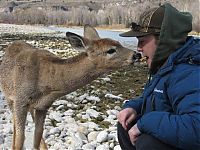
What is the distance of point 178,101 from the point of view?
3.36m

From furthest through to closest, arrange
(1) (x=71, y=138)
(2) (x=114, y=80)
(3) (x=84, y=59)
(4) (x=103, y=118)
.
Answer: (2) (x=114, y=80), (4) (x=103, y=118), (1) (x=71, y=138), (3) (x=84, y=59)

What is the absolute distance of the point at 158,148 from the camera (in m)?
3.52

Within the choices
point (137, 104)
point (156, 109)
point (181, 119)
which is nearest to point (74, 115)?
point (137, 104)

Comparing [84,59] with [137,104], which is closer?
[137,104]

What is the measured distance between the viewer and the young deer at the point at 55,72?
5910 mm

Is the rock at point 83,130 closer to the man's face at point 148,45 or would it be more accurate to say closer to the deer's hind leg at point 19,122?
the deer's hind leg at point 19,122

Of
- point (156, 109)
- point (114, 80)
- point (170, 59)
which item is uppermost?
point (170, 59)

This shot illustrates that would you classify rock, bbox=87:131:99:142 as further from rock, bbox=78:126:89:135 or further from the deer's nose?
the deer's nose

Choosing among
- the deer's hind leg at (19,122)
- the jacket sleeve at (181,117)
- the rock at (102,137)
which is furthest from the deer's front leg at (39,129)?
the jacket sleeve at (181,117)

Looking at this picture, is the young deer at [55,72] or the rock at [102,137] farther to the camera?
the rock at [102,137]

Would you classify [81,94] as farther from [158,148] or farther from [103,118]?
[158,148]

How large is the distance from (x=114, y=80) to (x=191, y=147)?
974cm

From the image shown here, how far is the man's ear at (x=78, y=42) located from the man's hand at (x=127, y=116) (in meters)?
1.77

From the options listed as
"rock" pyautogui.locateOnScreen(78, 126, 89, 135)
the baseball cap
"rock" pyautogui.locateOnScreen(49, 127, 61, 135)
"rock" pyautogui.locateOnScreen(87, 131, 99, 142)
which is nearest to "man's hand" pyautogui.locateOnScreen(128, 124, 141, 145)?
the baseball cap
